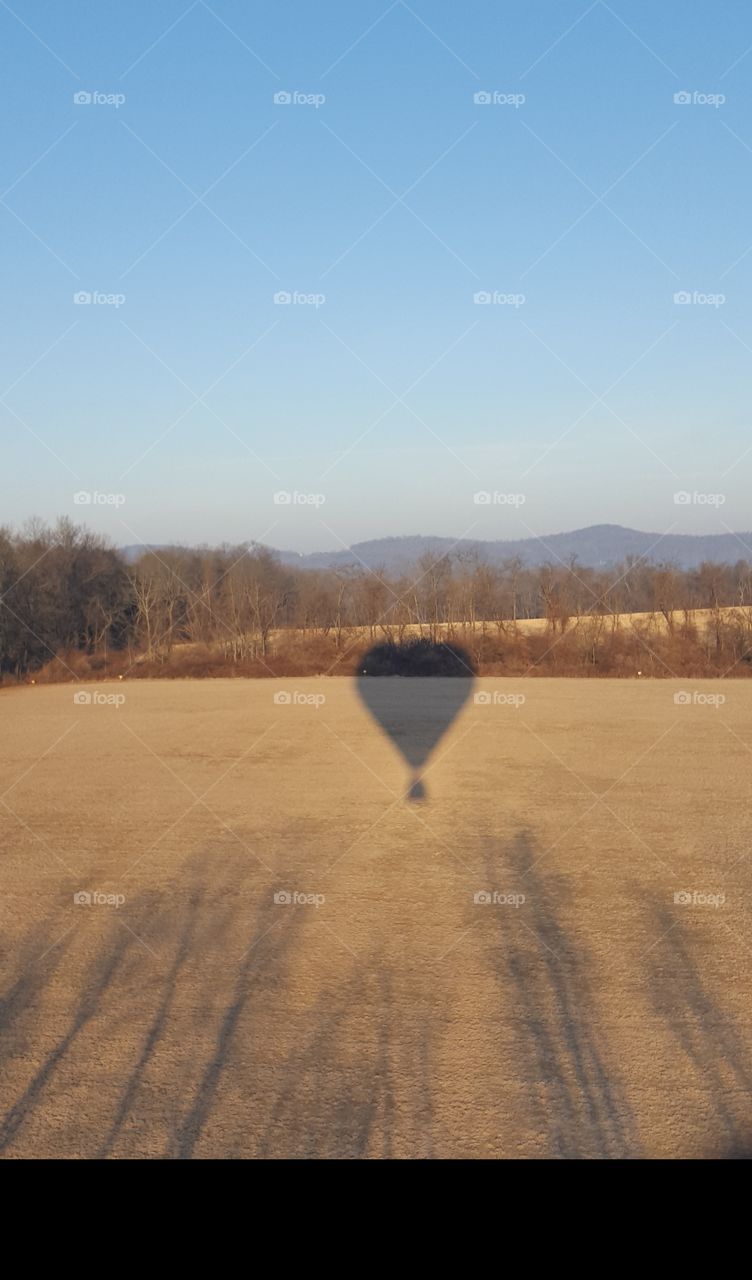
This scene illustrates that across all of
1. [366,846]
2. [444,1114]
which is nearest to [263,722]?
[366,846]

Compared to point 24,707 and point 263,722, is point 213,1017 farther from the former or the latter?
point 24,707

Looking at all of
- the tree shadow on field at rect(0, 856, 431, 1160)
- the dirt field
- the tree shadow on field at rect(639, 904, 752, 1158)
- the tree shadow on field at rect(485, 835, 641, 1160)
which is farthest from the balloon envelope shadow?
the tree shadow on field at rect(0, 856, 431, 1160)

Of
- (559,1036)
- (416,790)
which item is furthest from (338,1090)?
(416,790)

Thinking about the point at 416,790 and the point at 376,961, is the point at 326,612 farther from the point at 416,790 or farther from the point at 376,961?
the point at 376,961

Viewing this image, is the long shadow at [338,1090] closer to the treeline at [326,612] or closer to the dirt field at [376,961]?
the dirt field at [376,961]

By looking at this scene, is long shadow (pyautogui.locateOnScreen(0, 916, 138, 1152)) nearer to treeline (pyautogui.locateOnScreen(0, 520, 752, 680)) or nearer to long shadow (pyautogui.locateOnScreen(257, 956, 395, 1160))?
long shadow (pyautogui.locateOnScreen(257, 956, 395, 1160))

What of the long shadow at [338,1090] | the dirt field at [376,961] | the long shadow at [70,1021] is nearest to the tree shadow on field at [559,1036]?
the dirt field at [376,961]
